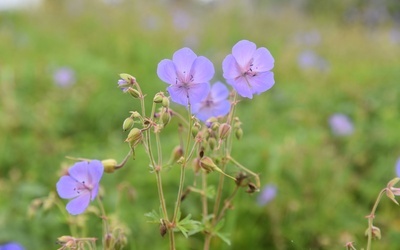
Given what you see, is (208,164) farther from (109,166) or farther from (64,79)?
(64,79)

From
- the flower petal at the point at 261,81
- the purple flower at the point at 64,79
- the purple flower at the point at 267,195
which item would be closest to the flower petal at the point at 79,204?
the flower petal at the point at 261,81

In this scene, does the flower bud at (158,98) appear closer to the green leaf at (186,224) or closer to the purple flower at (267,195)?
the green leaf at (186,224)

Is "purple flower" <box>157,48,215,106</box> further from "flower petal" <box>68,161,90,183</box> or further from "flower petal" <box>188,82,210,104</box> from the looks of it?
"flower petal" <box>68,161,90,183</box>

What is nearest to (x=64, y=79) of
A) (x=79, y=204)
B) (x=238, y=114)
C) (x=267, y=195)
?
(x=238, y=114)

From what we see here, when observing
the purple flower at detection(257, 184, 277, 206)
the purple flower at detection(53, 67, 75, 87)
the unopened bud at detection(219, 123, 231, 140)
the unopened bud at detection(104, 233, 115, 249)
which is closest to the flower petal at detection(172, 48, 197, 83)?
the unopened bud at detection(219, 123, 231, 140)

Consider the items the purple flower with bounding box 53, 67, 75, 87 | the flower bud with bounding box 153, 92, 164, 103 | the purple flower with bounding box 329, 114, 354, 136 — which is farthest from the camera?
the purple flower with bounding box 53, 67, 75, 87

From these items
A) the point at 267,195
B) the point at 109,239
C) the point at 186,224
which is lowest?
the point at 109,239

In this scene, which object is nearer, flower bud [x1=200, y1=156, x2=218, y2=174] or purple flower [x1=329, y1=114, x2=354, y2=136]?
flower bud [x1=200, y1=156, x2=218, y2=174]
